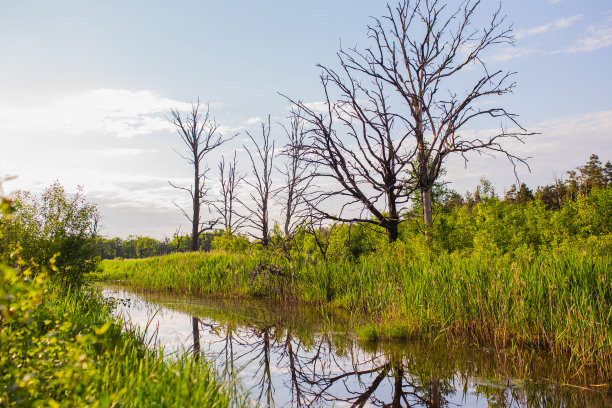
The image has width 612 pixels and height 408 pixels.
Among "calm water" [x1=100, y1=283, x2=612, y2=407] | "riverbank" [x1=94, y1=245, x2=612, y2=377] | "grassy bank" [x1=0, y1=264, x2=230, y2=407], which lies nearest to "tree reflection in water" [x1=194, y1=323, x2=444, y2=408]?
"calm water" [x1=100, y1=283, x2=612, y2=407]

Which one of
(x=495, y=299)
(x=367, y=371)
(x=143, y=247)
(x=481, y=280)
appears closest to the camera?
(x=367, y=371)

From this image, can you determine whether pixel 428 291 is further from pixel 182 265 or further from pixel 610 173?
pixel 610 173

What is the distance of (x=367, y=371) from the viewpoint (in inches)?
225

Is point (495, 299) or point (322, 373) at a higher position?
point (495, 299)

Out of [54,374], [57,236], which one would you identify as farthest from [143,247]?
[54,374]

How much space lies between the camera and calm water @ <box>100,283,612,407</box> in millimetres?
4711

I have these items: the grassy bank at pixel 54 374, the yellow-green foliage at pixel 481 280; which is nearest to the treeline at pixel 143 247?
the yellow-green foliage at pixel 481 280

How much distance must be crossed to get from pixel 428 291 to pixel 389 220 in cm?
601

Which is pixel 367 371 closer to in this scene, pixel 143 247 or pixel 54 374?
pixel 54 374

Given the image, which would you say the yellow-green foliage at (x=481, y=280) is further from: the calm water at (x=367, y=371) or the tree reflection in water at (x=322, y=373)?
the tree reflection in water at (x=322, y=373)

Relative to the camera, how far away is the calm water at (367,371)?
4711 mm

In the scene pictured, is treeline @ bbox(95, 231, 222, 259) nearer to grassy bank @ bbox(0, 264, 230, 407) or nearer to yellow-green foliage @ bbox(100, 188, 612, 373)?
yellow-green foliage @ bbox(100, 188, 612, 373)

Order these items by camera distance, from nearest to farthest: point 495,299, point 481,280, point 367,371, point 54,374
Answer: point 54,374
point 367,371
point 495,299
point 481,280

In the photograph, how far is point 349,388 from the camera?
5.17 m
